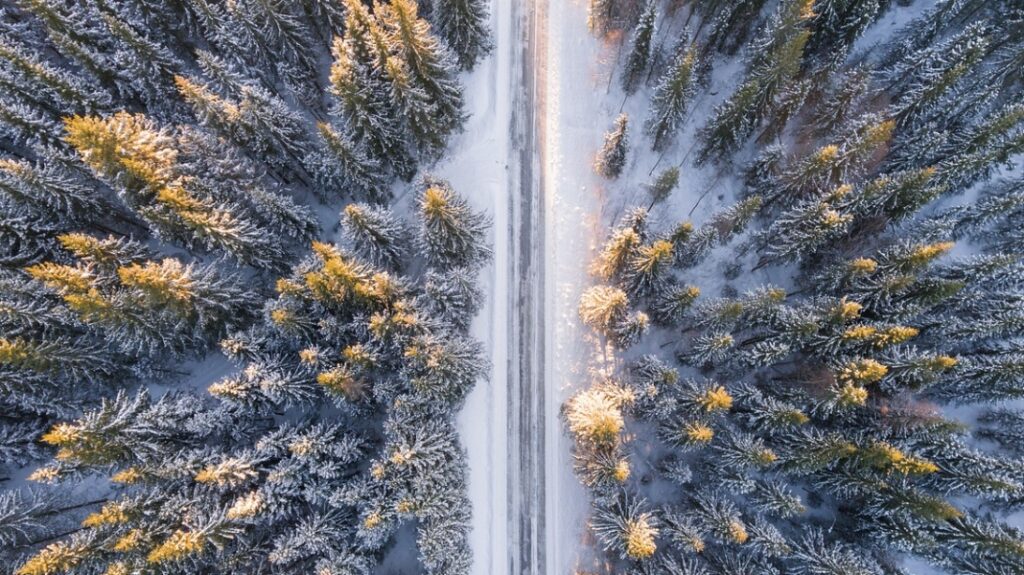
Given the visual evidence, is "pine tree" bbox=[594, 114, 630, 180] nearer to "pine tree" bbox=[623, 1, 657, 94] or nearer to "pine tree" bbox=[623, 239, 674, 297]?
"pine tree" bbox=[623, 1, 657, 94]

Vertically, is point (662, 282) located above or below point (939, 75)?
below

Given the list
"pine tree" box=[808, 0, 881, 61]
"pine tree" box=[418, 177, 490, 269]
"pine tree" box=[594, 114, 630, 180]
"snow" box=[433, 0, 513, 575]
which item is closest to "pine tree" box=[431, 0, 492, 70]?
"snow" box=[433, 0, 513, 575]

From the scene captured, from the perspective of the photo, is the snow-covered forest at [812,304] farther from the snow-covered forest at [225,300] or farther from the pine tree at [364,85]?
the pine tree at [364,85]

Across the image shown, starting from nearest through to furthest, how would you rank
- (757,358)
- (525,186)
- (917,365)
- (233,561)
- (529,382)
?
(233,561) < (917,365) < (757,358) < (529,382) < (525,186)

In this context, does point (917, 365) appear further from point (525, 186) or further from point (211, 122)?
point (211, 122)

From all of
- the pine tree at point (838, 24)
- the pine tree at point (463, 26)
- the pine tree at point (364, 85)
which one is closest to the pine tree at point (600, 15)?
the pine tree at point (463, 26)

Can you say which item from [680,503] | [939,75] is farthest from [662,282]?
[939,75]

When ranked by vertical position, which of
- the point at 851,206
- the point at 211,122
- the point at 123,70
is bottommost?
the point at 851,206
